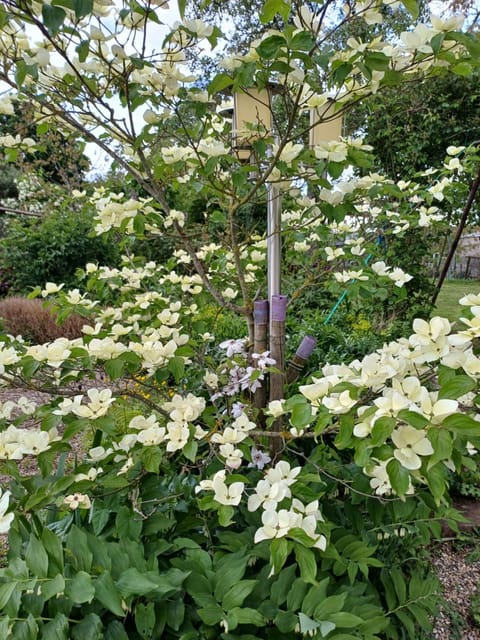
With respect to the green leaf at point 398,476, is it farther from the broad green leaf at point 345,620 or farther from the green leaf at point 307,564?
the broad green leaf at point 345,620

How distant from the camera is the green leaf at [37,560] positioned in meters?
0.77

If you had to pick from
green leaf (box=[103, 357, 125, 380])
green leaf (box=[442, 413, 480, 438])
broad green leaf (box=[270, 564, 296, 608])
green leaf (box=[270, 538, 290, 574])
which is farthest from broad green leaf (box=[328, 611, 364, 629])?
green leaf (box=[103, 357, 125, 380])

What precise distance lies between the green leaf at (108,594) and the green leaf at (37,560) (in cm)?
10

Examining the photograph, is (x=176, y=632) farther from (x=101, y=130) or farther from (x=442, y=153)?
(x=442, y=153)

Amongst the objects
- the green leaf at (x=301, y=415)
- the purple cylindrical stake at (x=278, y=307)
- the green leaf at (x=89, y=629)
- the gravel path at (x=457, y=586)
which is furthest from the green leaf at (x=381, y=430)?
the gravel path at (x=457, y=586)

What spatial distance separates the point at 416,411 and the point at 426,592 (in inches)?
29.2

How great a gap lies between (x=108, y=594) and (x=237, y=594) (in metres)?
0.25

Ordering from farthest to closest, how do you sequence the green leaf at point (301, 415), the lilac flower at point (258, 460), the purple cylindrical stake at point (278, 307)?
the purple cylindrical stake at point (278, 307) → the lilac flower at point (258, 460) → the green leaf at point (301, 415)

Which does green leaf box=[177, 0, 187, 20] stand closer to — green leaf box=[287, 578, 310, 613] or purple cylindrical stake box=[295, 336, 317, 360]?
purple cylindrical stake box=[295, 336, 317, 360]

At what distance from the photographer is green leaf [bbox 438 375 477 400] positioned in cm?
64

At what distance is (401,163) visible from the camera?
4020 mm

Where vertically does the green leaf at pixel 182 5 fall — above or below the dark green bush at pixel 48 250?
above

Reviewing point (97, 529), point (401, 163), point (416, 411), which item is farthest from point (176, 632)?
point (401, 163)

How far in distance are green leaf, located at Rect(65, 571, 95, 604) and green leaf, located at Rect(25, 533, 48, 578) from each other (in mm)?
54
